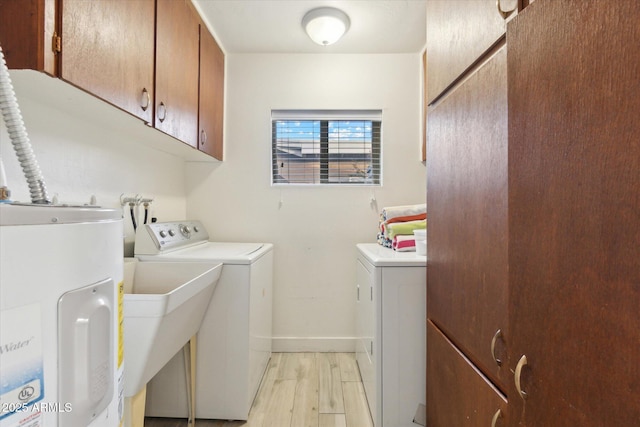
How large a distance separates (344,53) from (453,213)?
6.03 feet

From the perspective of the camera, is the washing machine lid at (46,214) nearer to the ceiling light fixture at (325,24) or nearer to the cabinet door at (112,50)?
the cabinet door at (112,50)

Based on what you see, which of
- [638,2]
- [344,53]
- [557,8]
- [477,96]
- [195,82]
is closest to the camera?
[638,2]

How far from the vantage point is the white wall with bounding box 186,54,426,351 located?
242 cm

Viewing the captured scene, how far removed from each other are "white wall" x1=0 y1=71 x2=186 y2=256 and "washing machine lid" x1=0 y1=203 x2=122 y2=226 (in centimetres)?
64

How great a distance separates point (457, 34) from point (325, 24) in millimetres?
1134

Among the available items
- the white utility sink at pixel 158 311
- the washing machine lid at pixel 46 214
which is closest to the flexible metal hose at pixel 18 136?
the washing machine lid at pixel 46 214

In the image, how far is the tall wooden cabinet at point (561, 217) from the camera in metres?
0.40

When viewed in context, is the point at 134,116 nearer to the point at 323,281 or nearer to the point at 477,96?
the point at 477,96

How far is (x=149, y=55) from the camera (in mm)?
1326

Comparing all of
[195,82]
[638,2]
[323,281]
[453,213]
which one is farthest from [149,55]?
[323,281]

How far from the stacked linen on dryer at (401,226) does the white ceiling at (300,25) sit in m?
1.22

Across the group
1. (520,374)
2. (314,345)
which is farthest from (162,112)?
(314,345)

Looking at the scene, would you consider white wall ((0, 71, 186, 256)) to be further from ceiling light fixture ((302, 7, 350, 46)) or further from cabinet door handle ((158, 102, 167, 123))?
ceiling light fixture ((302, 7, 350, 46))

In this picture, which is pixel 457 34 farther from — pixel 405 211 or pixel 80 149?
pixel 80 149
